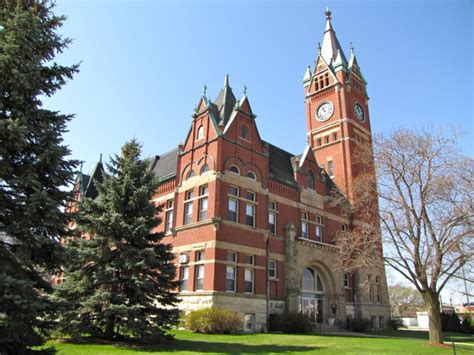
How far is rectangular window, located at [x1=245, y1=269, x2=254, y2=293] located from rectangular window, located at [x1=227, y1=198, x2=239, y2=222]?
3.78m

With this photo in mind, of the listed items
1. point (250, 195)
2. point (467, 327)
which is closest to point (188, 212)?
point (250, 195)

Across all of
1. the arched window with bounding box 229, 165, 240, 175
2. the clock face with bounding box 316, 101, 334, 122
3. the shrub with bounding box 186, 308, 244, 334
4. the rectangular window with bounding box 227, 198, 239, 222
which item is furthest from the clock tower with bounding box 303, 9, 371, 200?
the shrub with bounding box 186, 308, 244, 334

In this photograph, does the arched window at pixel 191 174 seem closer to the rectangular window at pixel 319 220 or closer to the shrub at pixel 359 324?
the rectangular window at pixel 319 220

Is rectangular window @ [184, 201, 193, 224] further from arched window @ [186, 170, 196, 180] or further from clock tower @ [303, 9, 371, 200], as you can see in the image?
clock tower @ [303, 9, 371, 200]

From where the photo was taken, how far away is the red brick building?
84.1 feet

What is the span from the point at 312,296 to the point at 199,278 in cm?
1166

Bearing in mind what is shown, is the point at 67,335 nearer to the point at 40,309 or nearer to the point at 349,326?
the point at 40,309

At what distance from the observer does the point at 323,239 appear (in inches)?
1352

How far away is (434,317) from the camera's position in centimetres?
2038

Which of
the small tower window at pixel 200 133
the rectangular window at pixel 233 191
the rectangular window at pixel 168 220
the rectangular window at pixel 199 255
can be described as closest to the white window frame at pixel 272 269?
the rectangular window at pixel 199 255

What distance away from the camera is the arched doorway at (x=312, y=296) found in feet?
102

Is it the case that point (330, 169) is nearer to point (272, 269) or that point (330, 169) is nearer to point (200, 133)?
point (272, 269)

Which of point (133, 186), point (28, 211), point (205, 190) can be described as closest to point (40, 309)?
point (28, 211)

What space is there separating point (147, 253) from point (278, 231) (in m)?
15.5
